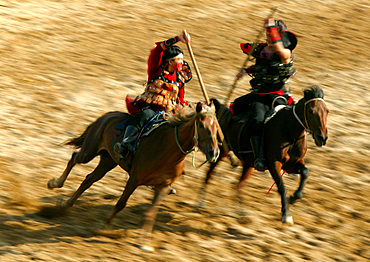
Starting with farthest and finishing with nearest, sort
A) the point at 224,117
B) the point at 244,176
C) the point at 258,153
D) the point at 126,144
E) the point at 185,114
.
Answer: the point at 224,117 → the point at 244,176 → the point at 258,153 → the point at 126,144 → the point at 185,114

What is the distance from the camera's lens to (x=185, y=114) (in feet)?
21.4

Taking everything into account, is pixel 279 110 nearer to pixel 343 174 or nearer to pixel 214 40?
pixel 343 174

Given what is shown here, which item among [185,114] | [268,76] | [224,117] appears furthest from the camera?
[224,117]

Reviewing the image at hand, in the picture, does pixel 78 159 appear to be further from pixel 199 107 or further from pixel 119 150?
pixel 199 107

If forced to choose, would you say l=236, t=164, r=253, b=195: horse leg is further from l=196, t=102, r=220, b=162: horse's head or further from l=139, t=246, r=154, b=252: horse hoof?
l=196, t=102, r=220, b=162: horse's head

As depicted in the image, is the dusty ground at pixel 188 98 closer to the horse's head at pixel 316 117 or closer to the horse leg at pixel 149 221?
the horse leg at pixel 149 221

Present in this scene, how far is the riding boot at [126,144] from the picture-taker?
703 cm

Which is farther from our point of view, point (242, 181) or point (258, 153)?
point (242, 181)

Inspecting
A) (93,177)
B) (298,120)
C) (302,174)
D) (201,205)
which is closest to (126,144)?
(93,177)

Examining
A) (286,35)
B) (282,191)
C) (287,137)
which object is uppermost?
(286,35)

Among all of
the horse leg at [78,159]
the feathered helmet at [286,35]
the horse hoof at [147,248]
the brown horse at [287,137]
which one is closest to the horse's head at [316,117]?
the brown horse at [287,137]

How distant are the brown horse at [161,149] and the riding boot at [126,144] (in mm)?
124

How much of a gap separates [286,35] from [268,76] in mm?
752

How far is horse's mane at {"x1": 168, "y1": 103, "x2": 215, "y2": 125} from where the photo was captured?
627 centimetres
